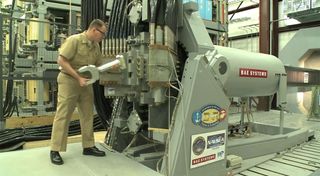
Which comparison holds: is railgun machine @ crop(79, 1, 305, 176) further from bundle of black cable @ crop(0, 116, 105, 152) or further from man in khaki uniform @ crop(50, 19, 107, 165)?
bundle of black cable @ crop(0, 116, 105, 152)

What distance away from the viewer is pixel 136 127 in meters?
2.44

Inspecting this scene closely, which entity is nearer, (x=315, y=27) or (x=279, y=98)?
(x=279, y=98)

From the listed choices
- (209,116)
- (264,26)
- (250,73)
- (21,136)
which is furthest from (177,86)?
(264,26)

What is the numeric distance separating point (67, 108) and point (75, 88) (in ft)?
0.55

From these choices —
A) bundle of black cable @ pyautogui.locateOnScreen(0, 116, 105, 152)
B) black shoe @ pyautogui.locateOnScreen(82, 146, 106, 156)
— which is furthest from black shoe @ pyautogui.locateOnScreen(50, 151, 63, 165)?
bundle of black cable @ pyautogui.locateOnScreen(0, 116, 105, 152)

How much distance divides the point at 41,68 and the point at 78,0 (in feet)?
4.57

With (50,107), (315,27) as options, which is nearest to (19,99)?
(50,107)

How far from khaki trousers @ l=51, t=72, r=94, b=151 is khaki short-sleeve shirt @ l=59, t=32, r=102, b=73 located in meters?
0.14

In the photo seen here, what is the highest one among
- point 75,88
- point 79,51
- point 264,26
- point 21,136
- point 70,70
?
point 264,26

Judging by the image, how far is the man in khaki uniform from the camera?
2.16m

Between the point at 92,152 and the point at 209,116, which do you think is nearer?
the point at 209,116

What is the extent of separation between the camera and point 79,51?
2277 millimetres

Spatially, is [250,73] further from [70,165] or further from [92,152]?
[70,165]

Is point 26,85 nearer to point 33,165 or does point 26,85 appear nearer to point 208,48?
point 33,165
